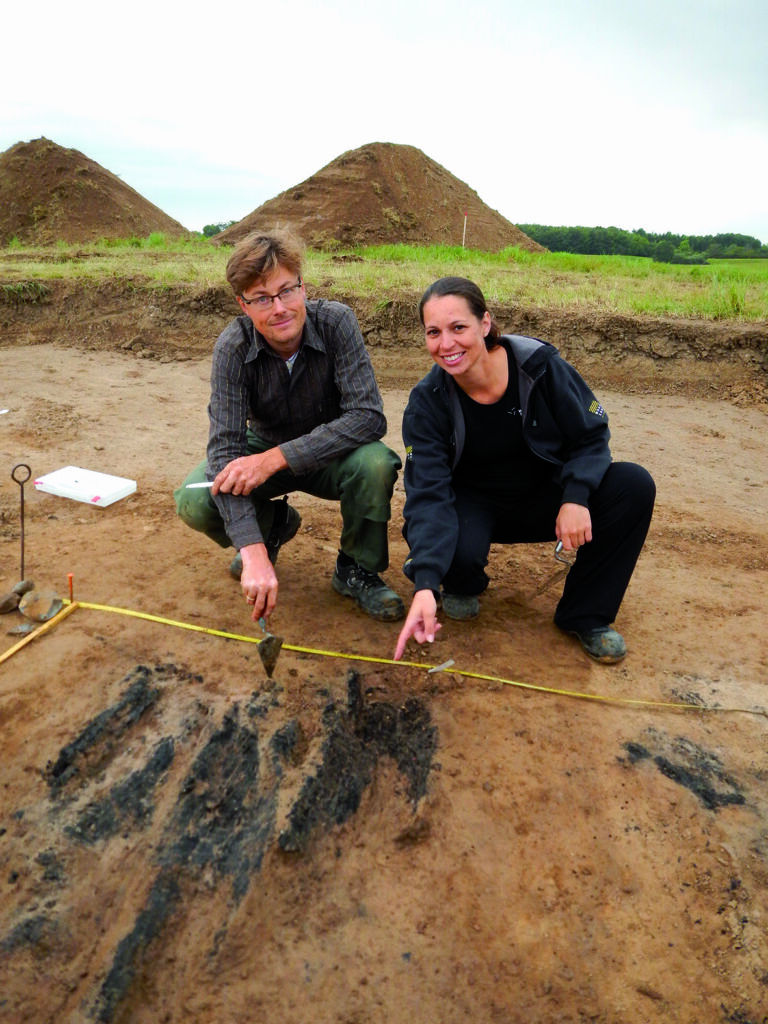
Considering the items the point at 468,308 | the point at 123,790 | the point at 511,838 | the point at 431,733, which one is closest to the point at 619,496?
the point at 468,308

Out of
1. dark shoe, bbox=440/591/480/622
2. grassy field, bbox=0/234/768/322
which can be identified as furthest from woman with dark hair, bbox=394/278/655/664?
grassy field, bbox=0/234/768/322

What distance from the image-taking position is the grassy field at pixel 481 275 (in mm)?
6684

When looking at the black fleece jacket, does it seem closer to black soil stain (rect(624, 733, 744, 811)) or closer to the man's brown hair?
the man's brown hair

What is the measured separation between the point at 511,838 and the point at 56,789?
117 centimetres

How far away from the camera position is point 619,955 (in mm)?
1641

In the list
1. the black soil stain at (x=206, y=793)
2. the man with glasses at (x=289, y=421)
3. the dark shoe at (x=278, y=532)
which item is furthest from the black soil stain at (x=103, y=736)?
the dark shoe at (x=278, y=532)

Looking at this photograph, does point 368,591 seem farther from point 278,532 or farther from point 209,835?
point 209,835

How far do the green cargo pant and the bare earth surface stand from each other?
27 cm

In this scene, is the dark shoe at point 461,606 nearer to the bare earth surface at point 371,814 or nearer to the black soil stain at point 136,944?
the bare earth surface at point 371,814

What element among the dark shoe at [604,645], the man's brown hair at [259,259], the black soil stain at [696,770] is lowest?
the black soil stain at [696,770]

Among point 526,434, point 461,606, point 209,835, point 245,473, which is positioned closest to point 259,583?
point 245,473

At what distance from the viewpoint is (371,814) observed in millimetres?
1891

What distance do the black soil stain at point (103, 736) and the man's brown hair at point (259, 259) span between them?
1.24 meters

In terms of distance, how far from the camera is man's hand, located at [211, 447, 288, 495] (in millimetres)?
2279
